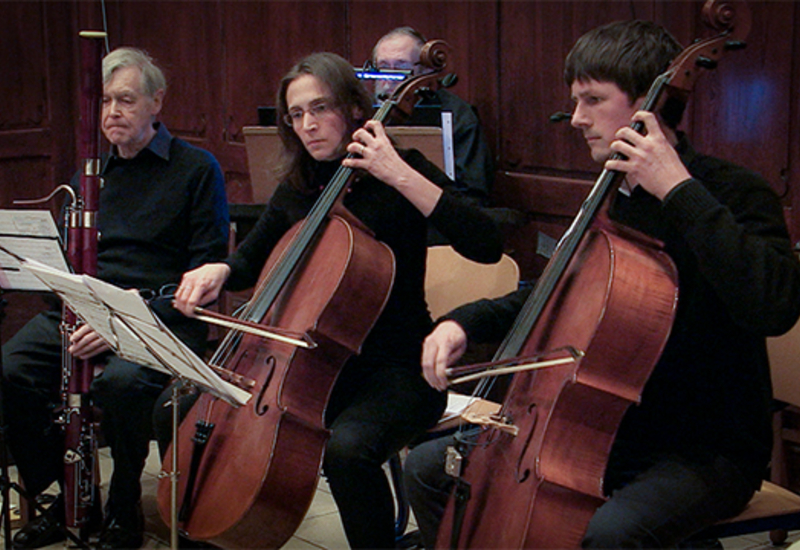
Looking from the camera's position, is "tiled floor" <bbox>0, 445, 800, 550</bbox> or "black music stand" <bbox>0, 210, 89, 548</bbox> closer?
"black music stand" <bbox>0, 210, 89, 548</bbox>

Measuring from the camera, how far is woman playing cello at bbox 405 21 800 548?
1.70m

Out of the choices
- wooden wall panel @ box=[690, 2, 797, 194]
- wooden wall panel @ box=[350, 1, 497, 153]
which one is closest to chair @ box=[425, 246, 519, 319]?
wooden wall panel @ box=[690, 2, 797, 194]

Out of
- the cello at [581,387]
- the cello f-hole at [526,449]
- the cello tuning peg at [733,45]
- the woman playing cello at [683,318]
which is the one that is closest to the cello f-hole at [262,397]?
the woman playing cello at [683,318]

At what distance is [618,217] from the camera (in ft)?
6.42

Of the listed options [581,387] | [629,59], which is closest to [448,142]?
[629,59]

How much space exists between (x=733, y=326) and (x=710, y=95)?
157cm

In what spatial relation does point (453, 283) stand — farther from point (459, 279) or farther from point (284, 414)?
point (284, 414)

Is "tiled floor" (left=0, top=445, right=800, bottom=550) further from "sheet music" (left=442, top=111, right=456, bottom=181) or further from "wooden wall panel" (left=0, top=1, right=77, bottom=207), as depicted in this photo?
"wooden wall panel" (left=0, top=1, right=77, bottom=207)

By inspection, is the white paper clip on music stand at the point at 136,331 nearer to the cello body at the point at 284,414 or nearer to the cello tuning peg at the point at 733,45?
the cello body at the point at 284,414

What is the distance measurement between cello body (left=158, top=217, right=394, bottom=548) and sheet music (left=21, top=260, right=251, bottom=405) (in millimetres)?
250

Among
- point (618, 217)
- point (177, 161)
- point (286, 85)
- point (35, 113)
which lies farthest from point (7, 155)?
point (618, 217)

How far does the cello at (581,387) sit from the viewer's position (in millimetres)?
1684

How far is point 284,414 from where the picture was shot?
6.98 ft

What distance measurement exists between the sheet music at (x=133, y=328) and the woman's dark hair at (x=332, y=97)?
0.66m
